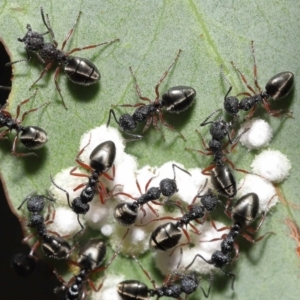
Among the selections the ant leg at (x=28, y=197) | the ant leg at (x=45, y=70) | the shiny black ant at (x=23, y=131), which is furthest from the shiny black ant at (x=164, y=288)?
the ant leg at (x=45, y=70)

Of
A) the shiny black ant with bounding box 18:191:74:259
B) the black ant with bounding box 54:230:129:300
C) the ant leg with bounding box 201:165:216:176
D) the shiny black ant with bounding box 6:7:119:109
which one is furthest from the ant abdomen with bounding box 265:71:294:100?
the shiny black ant with bounding box 18:191:74:259

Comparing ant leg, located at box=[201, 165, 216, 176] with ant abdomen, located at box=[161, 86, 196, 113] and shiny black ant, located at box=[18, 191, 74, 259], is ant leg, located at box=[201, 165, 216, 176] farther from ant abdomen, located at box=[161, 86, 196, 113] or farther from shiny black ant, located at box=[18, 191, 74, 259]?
shiny black ant, located at box=[18, 191, 74, 259]

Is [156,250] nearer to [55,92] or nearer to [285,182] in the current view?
[285,182]

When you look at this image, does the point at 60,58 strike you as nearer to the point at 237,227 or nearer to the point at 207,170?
the point at 207,170

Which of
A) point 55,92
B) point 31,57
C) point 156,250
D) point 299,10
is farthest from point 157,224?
point 299,10

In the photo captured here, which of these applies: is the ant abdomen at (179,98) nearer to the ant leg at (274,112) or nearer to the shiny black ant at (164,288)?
the ant leg at (274,112)

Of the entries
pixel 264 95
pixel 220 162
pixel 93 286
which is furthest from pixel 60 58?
pixel 93 286
